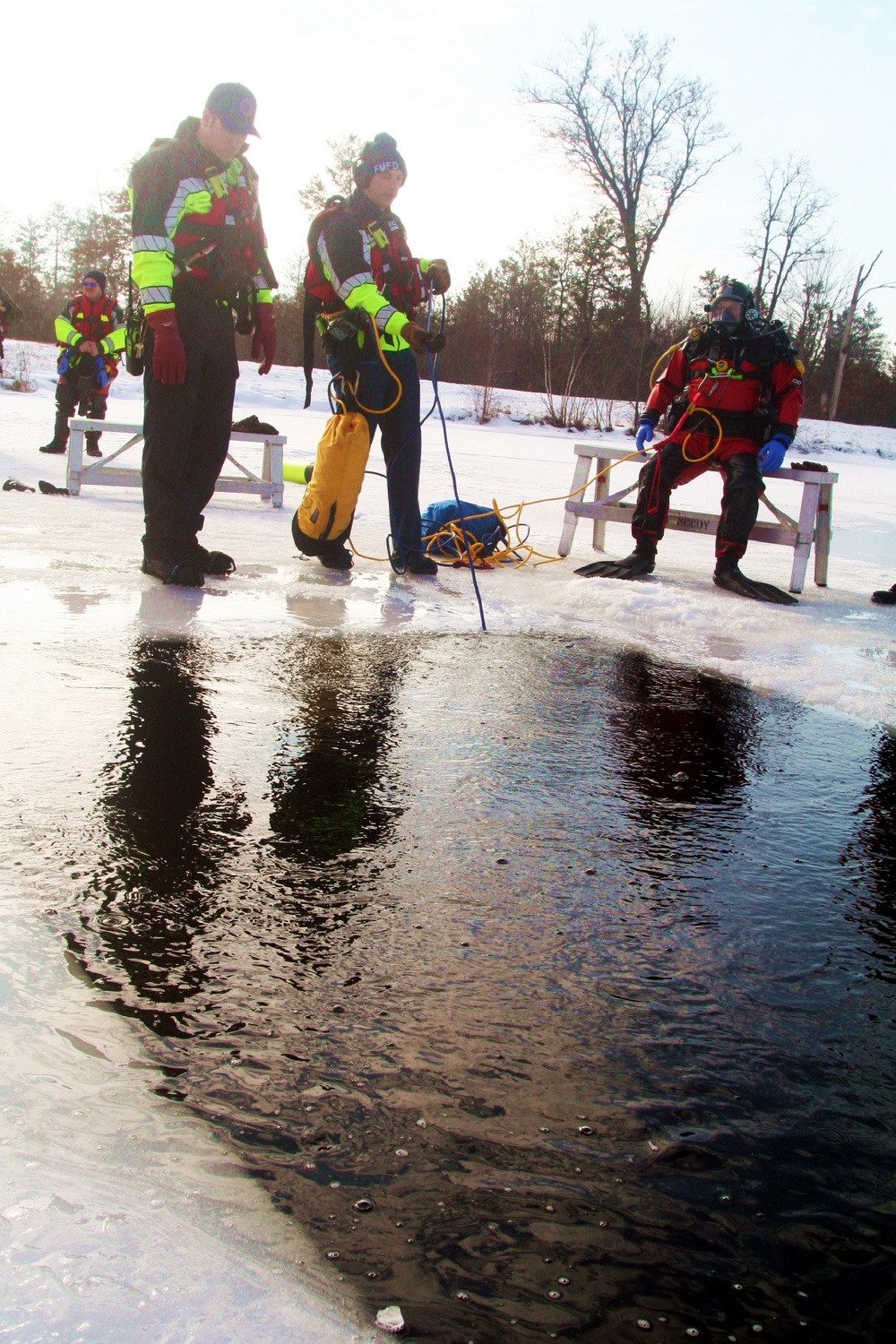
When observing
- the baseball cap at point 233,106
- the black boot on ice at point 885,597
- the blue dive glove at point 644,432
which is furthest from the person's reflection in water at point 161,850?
the black boot on ice at point 885,597

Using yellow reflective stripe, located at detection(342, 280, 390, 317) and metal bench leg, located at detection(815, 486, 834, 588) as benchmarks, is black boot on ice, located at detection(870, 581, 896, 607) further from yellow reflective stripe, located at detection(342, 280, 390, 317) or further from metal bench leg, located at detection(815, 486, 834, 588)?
yellow reflective stripe, located at detection(342, 280, 390, 317)

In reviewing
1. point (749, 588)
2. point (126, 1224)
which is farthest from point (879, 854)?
point (749, 588)

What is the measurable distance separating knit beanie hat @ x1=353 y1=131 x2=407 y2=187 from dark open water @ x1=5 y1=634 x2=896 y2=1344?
2.96 m

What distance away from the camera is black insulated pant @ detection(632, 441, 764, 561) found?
5527 millimetres

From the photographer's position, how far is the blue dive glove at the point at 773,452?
5625 millimetres

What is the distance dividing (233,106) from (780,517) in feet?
11.4

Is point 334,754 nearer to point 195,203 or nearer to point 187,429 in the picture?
point 187,429

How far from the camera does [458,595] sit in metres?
4.92

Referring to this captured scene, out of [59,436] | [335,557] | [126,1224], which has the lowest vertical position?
[126,1224]

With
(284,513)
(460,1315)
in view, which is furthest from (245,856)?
(284,513)

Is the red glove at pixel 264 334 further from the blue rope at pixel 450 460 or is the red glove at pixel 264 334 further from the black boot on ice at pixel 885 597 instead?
the black boot on ice at pixel 885 597

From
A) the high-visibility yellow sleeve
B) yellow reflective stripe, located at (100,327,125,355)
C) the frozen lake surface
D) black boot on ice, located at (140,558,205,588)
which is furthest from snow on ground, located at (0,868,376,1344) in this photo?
yellow reflective stripe, located at (100,327,125,355)

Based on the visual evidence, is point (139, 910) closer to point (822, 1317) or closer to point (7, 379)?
point (822, 1317)

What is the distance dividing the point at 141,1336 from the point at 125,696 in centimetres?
210
